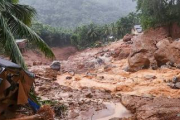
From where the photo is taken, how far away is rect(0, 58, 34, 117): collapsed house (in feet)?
15.6

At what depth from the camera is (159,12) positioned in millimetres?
20938

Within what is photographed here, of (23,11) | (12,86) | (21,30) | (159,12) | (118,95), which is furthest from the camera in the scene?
(159,12)

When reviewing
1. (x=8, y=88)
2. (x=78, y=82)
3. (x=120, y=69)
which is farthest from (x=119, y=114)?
(x=120, y=69)

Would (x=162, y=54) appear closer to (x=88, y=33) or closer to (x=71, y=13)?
(x=88, y=33)

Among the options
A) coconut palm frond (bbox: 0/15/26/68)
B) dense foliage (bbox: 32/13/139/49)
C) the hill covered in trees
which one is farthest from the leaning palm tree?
the hill covered in trees

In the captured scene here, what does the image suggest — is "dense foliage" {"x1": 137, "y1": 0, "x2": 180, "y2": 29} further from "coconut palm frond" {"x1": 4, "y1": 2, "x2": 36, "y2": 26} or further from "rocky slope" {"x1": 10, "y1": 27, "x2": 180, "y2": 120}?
"coconut palm frond" {"x1": 4, "y1": 2, "x2": 36, "y2": 26}

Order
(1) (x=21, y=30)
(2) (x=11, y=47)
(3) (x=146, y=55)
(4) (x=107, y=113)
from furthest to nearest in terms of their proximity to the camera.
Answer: (3) (x=146, y=55) → (4) (x=107, y=113) → (1) (x=21, y=30) → (2) (x=11, y=47)

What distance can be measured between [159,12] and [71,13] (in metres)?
46.2

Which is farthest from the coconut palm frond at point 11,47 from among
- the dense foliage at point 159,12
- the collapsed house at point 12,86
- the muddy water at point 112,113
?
the dense foliage at point 159,12

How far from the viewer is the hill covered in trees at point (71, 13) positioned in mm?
60031

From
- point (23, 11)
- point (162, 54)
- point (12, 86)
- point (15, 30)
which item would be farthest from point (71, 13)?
point (12, 86)

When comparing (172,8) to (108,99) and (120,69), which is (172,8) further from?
(108,99)

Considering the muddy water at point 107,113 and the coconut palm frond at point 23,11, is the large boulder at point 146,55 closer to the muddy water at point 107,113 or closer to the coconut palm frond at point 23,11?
the muddy water at point 107,113

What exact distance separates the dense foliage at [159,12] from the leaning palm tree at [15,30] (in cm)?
1368
